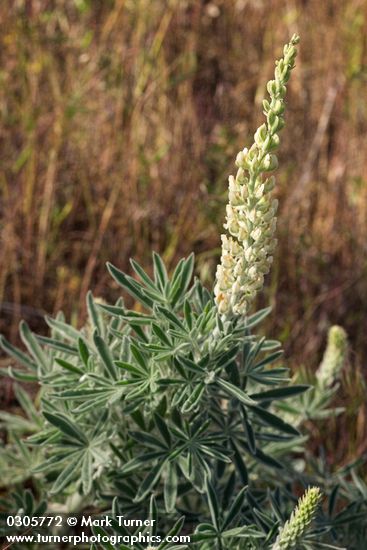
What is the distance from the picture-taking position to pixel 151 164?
2.92 meters

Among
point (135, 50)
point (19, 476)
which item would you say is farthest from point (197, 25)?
point (19, 476)

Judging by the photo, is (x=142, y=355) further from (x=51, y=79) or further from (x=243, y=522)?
(x=51, y=79)

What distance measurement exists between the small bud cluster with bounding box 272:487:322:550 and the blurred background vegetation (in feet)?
3.48

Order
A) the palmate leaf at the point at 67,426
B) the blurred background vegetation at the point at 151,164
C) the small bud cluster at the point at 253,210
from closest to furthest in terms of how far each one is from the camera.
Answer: the small bud cluster at the point at 253,210 → the palmate leaf at the point at 67,426 → the blurred background vegetation at the point at 151,164

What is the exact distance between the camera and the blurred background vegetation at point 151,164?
2.68 meters

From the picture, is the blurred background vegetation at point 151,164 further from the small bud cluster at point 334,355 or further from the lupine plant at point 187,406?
the lupine plant at point 187,406

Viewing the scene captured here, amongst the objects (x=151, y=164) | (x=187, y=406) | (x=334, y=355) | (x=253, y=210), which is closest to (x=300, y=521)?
(x=187, y=406)

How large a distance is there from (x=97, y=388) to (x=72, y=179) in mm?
1561

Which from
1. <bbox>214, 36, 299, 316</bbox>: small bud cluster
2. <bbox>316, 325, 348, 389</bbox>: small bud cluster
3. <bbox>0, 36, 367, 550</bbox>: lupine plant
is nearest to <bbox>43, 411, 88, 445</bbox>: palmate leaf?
<bbox>0, 36, 367, 550</bbox>: lupine plant

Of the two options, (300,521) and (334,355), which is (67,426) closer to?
(300,521)

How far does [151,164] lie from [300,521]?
6.27 feet

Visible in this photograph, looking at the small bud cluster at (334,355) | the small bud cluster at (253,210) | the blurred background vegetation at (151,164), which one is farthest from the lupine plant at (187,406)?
the blurred background vegetation at (151,164)

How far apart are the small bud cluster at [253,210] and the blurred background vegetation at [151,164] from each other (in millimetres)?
1123

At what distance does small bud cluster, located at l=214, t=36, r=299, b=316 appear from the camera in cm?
120
